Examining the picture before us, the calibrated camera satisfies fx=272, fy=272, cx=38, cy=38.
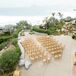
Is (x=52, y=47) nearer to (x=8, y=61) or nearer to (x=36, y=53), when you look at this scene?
(x=36, y=53)

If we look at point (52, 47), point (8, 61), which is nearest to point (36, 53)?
point (52, 47)

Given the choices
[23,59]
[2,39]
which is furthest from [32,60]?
[2,39]

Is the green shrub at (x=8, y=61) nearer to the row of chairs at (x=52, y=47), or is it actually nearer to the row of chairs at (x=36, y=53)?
the row of chairs at (x=36, y=53)

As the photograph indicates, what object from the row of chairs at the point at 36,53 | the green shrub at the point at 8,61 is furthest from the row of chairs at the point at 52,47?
the green shrub at the point at 8,61

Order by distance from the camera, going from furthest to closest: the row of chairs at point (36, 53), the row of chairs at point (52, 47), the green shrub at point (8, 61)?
the row of chairs at point (52, 47) → the row of chairs at point (36, 53) → the green shrub at point (8, 61)

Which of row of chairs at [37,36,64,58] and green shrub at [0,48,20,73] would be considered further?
row of chairs at [37,36,64,58]

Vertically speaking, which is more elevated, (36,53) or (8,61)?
(8,61)

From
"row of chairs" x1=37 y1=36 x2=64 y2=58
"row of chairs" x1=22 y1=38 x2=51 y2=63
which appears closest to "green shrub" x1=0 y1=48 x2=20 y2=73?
"row of chairs" x1=22 y1=38 x2=51 y2=63

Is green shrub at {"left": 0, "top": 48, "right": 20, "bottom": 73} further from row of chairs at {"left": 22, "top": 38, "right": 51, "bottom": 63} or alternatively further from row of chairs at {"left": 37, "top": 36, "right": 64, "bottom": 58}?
row of chairs at {"left": 37, "top": 36, "right": 64, "bottom": 58}

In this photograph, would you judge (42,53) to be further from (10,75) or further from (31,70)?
(10,75)

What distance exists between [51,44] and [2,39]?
7710 millimetres

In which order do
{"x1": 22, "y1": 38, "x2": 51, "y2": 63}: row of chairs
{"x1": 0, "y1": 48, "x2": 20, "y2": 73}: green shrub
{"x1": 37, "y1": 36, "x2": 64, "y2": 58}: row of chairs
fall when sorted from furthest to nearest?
{"x1": 37, "y1": 36, "x2": 64, "y2": 58}: row of chairs
{"x1": 22, "y1": 38, "x2": 51, "y2": 63}: row of chairs
{"x1": 0, "y1": 48, "x2": 20, "y2": 73}: green shrub

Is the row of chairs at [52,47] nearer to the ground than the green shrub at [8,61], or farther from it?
nearer to the ground

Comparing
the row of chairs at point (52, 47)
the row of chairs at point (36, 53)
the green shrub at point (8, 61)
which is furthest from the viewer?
the row of chairs at point (52, 47)
